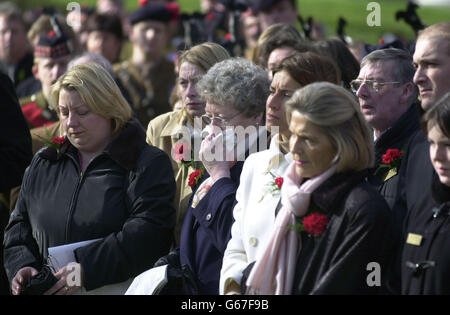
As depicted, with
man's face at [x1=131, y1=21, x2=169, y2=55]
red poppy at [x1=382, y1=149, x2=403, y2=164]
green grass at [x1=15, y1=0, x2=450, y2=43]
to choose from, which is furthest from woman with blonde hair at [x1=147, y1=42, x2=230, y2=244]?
green grass at [x1=15, y1=0, x2=450, y2=43]

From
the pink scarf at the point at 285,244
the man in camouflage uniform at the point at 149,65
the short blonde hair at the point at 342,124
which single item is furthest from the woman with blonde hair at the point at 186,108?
the man in camouflage uniform at the point at 149,65

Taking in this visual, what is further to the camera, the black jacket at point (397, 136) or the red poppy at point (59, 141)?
the red poppy at point (59, 141)

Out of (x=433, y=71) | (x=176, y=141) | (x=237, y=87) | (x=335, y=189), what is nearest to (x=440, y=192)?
(x=335, y=189)

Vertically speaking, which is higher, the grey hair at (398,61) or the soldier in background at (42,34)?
the grey hair at (398,61)

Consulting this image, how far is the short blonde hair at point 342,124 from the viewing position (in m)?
4.33

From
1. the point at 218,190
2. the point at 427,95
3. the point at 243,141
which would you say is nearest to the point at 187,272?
the point at 218,190

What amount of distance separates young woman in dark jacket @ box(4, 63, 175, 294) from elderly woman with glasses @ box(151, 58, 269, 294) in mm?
233

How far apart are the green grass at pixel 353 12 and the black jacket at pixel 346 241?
10.3 m

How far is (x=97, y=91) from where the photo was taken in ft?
18.5

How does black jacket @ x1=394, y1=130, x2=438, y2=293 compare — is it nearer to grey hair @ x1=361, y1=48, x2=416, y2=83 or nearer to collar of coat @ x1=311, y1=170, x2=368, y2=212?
collar of coat @ x1=311, y1=170, x2=368, y2=212

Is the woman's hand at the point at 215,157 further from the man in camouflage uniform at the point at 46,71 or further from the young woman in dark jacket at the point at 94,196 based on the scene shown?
the man in camouflage uniform at the point at 46,71
